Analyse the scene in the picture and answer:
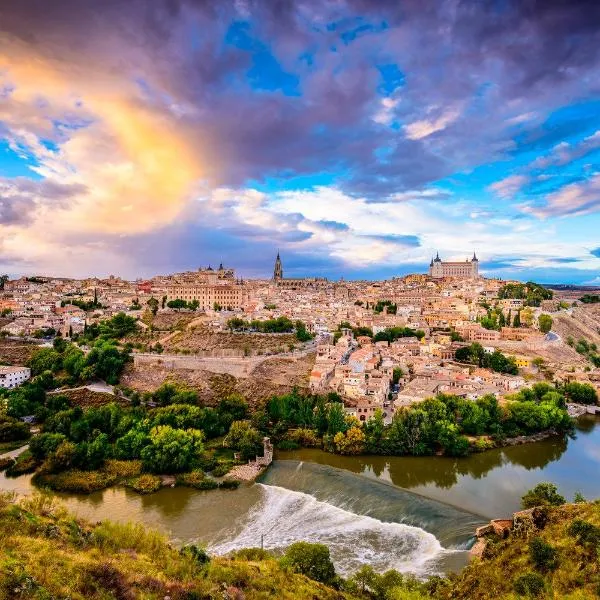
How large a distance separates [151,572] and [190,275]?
60.3 m

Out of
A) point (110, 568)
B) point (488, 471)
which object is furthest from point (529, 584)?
point (488, 471)

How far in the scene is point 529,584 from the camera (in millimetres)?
7090

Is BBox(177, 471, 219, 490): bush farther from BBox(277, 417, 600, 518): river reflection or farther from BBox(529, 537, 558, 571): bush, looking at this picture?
BBox(529, 537, 558, 571): bush

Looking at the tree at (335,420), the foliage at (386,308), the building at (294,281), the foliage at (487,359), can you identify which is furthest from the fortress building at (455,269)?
the tree at (335,420)

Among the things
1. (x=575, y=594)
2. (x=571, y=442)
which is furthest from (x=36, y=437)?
(x=571, y=442)

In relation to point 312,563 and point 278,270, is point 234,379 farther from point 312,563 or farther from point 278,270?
point 278,270

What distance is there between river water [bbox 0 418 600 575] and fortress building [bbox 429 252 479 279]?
62116mm

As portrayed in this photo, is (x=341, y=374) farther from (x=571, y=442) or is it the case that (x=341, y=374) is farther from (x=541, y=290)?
(x=541, y=290)

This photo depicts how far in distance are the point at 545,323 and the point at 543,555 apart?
34.2 m

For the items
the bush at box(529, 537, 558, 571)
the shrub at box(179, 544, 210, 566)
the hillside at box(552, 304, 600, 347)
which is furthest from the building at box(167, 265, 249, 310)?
the bush at box(529, 537, 558, 571)

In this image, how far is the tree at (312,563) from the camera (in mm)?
9312

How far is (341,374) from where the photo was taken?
2412cm

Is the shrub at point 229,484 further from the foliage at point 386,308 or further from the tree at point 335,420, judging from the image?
the foliage at point 386,308

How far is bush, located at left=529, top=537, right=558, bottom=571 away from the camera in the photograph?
24.6 feet
